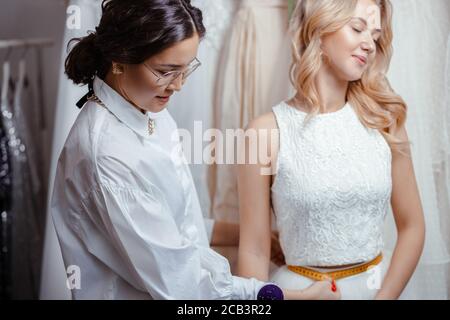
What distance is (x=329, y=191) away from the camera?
0.84m

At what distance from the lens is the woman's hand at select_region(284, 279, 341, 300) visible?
851 millimetres

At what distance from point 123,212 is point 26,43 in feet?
1.70

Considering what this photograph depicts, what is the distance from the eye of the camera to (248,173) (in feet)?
2.77

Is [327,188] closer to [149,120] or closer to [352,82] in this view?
[352,82]

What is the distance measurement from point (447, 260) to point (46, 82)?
0.85 m

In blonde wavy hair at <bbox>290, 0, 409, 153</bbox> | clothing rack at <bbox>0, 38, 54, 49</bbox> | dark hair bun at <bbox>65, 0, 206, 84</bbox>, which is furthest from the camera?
clothing rack at <bbox>0, 38, 54, 49</bbox>

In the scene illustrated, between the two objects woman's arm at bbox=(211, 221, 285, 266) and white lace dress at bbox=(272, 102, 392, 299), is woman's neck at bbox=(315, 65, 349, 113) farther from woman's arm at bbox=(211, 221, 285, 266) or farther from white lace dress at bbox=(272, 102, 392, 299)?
woman's arm at bbox=(211, 221, 285, 266)

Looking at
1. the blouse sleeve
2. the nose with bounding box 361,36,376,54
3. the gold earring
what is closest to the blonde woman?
the nose with bounding box 361,36,376,54

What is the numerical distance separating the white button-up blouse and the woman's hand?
0.16m

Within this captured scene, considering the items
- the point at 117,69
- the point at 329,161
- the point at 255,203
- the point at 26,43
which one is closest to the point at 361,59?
the point at 329,161

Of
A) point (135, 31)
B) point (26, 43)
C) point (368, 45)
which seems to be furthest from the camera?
point (26, 43)
